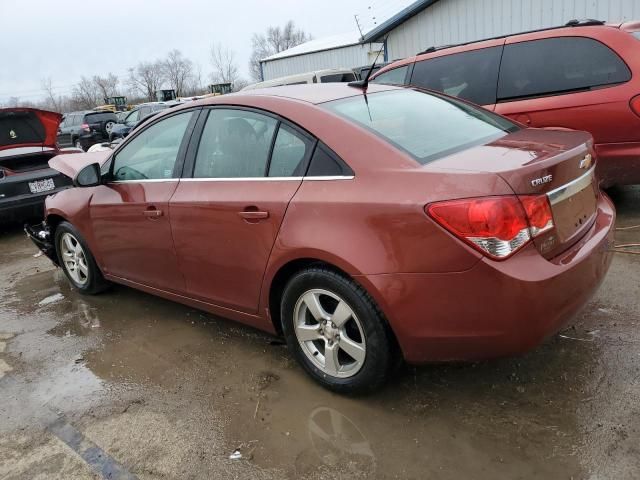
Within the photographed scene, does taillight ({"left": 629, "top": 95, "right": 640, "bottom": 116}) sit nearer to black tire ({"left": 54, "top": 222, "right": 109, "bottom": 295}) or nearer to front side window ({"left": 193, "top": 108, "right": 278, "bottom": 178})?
front side window ({"left": 193, "top": 108, "right": 278, "bottom": 178})

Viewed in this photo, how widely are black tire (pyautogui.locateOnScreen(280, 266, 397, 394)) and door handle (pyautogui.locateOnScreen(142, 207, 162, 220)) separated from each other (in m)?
1.16

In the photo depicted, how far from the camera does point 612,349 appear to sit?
2996mm

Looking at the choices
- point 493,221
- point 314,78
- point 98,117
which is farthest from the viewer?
point 98,117

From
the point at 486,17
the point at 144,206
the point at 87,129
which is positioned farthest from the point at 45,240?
the point at 87,129

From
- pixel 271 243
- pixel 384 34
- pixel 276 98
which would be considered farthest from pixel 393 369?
pixel 384 34

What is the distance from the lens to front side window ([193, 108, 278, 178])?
3.03 meters

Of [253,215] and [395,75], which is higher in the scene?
[395,75]

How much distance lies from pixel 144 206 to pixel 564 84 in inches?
154

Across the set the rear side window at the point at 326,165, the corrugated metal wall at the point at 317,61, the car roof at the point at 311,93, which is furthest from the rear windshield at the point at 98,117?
the rear side window at the point at 326,165

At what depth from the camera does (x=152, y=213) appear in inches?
140

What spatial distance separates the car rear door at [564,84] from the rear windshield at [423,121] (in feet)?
6.34

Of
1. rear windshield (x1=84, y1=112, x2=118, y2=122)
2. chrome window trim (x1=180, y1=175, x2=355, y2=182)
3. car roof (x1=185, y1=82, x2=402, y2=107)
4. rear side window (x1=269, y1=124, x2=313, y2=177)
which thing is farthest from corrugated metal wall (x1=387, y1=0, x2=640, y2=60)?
rear windshield (x1=84, y1=112, x2=118, y2=122)

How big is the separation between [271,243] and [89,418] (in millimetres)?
1370

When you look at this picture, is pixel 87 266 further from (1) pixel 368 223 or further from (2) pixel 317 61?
(2) pixel 317 61
